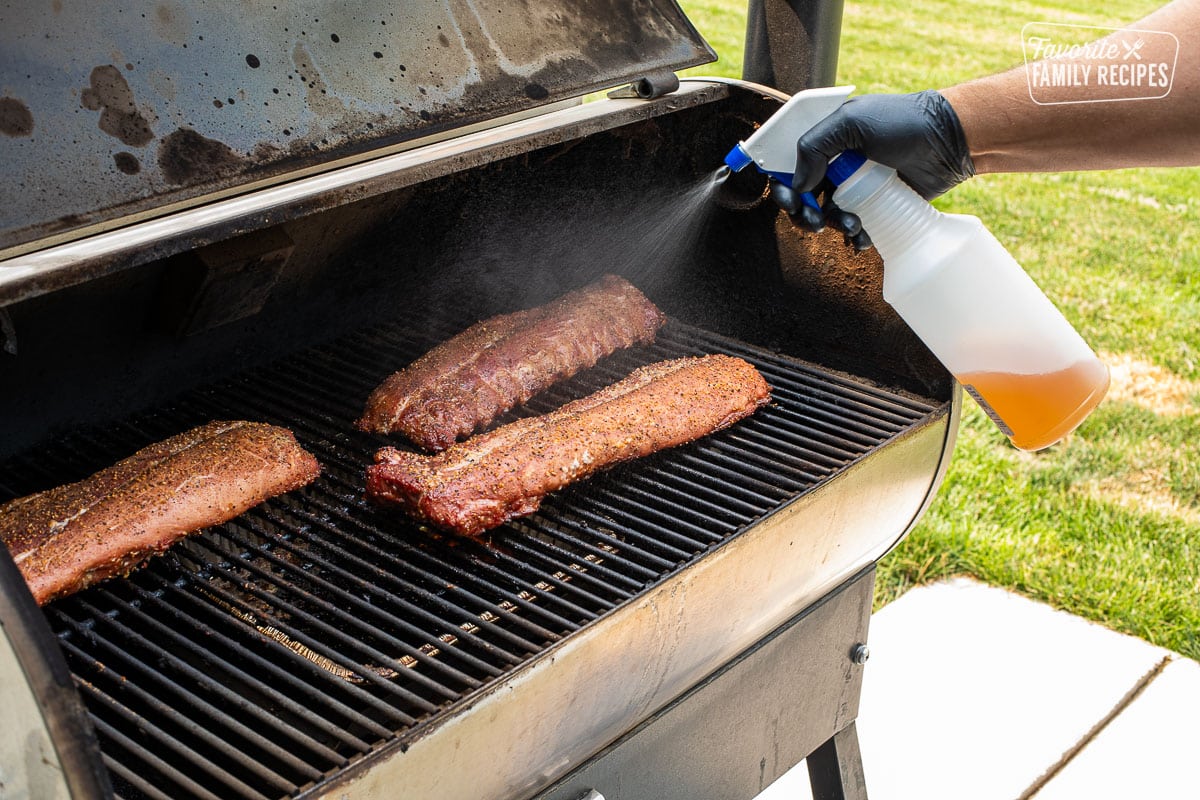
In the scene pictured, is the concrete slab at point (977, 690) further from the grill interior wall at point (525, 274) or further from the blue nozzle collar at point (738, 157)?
the blue nozzle collar at point (738, 157)

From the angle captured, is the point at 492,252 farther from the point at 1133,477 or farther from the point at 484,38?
the point at 1133,477

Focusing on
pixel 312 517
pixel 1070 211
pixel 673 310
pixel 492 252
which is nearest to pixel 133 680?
pixel 312 517

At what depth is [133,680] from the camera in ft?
6.70

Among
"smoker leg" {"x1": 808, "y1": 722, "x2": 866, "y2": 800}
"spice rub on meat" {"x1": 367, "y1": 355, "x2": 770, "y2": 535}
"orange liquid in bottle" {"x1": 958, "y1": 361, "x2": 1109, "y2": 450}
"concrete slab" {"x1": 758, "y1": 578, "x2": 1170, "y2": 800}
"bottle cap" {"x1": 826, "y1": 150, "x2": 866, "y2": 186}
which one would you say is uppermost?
"bottle cap" {"x1": 826, "y1": 150, "x2": 866, "y2": 186}

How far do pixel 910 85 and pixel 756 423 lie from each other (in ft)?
32.6

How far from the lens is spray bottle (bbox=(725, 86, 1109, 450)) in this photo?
2482 millimetres

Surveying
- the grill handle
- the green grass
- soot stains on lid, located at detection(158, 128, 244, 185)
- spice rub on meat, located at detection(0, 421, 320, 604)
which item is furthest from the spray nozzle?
the green grass

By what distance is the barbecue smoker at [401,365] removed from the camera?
190cm

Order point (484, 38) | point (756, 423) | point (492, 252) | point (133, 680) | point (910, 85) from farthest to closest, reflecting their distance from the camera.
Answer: point (910, 85)
point (492, 252)
point (756, 423)
point (484, 38)
point (133, 680)

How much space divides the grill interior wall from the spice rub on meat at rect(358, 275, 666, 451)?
7.4 inches

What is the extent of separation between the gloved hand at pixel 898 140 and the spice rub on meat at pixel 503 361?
0.85m

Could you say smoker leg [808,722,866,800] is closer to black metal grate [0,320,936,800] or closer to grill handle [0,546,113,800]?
black metal grate [0,320,936,800]

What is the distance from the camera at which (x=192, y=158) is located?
2135 millimetres

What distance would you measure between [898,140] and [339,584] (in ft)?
4.63
